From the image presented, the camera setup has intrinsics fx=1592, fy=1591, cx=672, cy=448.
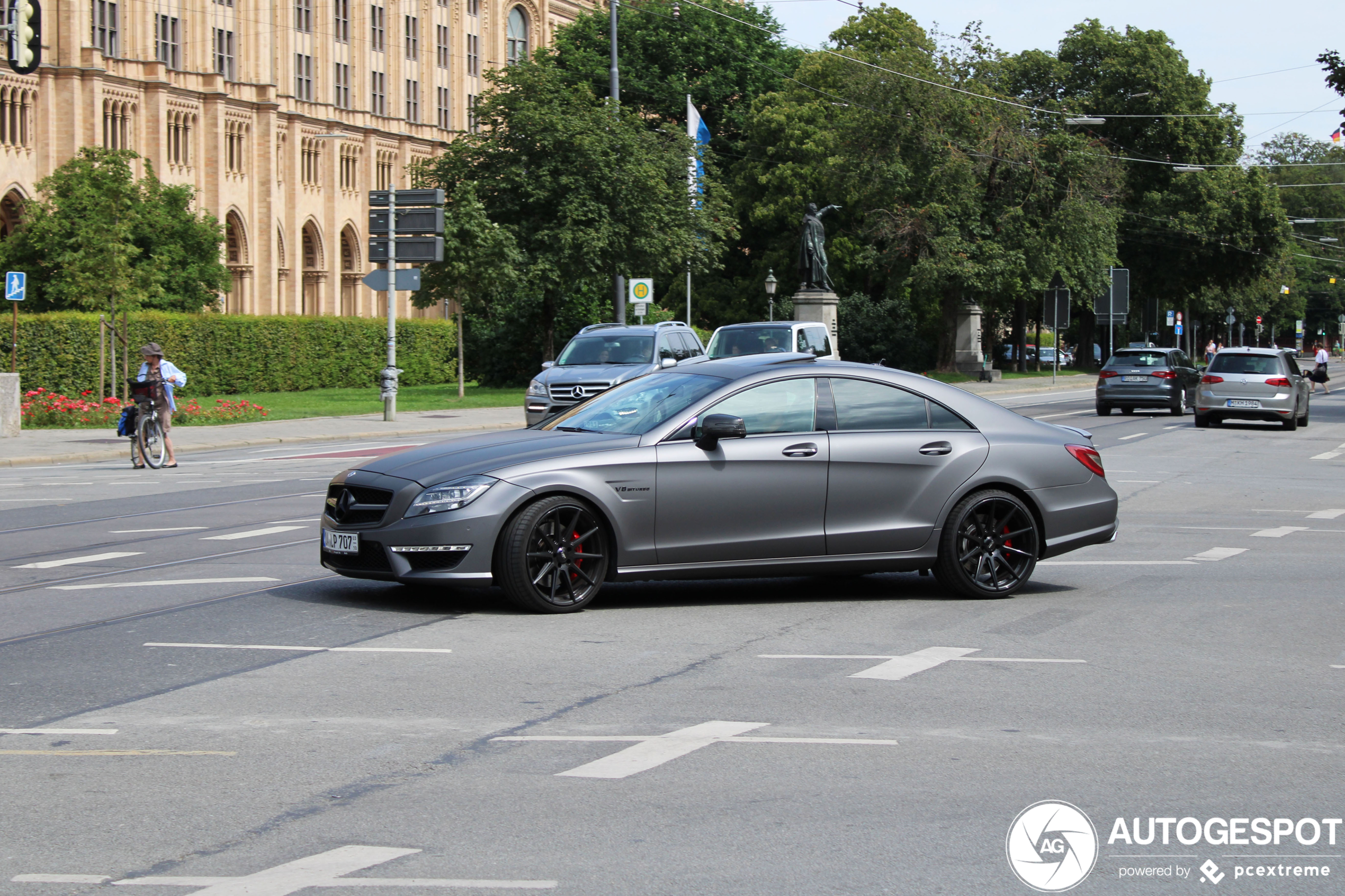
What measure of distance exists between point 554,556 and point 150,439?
563 inches

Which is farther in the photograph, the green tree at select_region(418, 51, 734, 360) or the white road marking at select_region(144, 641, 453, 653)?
the green tree at select_region(418, 51, 734, 360)

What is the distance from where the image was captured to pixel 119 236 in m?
46.0

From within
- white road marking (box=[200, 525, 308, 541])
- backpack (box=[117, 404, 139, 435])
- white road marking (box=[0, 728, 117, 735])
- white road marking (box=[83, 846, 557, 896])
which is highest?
backpack (box=[117, 404, 139, 435])

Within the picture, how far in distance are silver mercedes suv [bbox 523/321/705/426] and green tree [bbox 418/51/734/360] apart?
1595 centimetres

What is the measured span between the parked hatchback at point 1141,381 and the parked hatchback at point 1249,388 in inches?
129

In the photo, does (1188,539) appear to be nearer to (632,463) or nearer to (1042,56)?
(632,463)

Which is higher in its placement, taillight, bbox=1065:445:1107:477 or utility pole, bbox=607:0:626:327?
utility pole, bbox=607:0:626:327

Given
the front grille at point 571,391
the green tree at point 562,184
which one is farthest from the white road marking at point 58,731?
the green tree at point 562,184

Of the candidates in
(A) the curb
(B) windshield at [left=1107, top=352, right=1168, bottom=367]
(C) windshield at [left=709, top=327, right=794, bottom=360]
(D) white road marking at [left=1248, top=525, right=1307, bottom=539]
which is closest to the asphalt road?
(D) white road marking at [left=1248, top=525, right=1307, bottom=539]

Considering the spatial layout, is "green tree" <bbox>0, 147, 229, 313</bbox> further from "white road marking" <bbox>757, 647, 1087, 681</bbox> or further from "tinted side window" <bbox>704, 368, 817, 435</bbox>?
"white road marking" <bbox>757, 647, 1087, 681</bbox>

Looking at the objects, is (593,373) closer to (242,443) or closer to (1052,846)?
(242,443)

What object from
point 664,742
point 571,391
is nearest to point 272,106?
point 571,391

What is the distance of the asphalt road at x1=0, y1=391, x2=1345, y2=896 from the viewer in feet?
15.6

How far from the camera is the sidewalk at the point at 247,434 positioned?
81.0ft
